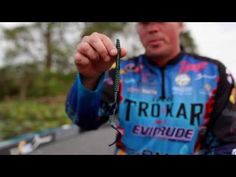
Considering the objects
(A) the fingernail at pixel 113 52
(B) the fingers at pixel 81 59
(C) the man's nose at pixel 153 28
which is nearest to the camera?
(A) the fingernail at pixel 113 52

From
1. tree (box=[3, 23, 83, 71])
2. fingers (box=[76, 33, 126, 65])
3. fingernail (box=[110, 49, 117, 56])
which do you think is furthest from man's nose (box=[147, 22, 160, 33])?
tree (box=[3, 23, 83, 71])

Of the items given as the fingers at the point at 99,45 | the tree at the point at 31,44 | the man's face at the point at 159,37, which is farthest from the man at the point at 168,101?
the tree at the point at 31,44

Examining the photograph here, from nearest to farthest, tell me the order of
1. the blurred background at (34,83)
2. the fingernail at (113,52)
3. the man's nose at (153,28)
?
the fingernail at (113,52) → the man's nose at (153,28) → the blurred background at (34,83)

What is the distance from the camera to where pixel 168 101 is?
1552mm

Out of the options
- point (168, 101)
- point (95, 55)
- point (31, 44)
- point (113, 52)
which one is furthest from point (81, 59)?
point (31, 44)

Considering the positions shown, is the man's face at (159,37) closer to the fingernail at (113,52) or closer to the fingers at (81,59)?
the fingers at (81,59)

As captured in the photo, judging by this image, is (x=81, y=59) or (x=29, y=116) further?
(x=29, y=116)

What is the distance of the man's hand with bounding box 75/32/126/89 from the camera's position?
0.81 meters

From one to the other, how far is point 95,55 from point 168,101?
729mm

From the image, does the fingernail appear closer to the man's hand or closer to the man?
the man's hand

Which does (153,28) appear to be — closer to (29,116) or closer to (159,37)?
(159,37)

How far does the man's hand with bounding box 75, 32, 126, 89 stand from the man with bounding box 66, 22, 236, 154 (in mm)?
408

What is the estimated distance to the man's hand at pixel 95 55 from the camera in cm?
81
